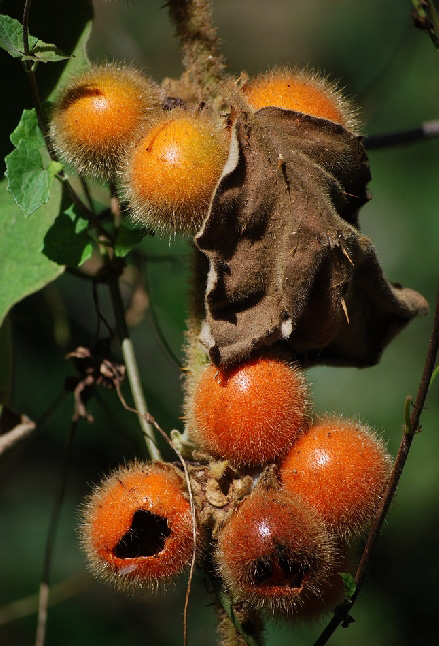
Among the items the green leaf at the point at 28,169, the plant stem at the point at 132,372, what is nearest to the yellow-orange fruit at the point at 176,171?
the green leaf at the point at 28,169

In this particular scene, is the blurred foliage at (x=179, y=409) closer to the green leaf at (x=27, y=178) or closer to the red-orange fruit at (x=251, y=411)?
the green leaf at (x=27, y=178)

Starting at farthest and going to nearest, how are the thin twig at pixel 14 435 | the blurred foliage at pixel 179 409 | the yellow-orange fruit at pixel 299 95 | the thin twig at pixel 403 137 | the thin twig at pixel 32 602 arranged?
the blurred foliage at pixel 179 409
the thin twig at pixel 32 602
the thin twig at pixel 403 137
the thin twig at pixel 14 435
the yellow-orange fruit at pixel 299 95

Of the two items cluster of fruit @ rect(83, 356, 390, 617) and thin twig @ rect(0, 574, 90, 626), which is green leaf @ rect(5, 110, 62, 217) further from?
thin twig @ rect(0, 574, 90, 626)

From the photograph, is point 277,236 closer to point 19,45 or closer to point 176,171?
point 176,171

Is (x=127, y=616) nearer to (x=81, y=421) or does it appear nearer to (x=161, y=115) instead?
(x=81, y=421)

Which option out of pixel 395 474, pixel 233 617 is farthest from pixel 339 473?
pixel 233 617

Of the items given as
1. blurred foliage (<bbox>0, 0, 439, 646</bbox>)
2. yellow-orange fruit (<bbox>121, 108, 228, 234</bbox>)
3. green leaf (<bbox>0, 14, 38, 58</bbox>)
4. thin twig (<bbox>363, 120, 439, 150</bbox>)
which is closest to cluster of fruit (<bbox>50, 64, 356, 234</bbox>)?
yellow-orange fruit (<bbox>121, 108, 228, 234</bbox>)
